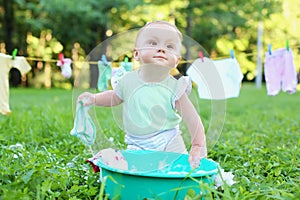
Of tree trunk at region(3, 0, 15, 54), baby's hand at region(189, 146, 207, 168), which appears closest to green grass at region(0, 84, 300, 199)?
baby's hand at region(189, 146, 207, 168)

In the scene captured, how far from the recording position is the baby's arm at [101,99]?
1879mm

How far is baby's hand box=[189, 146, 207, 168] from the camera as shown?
1849mm

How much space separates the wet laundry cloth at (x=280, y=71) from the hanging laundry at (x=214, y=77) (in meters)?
0.24

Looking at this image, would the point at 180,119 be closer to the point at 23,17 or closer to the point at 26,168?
the point at 26,168

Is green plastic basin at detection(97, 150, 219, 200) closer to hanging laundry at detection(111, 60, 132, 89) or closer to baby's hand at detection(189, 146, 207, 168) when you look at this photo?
baby's hand at detection(189, 146, 207, 168)

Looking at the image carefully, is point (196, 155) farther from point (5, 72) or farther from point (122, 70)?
point (5, 72)

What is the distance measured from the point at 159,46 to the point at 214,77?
306 mm

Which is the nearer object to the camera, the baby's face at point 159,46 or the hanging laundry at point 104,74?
the baby's face at point 159,46

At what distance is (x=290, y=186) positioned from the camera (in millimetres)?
1809

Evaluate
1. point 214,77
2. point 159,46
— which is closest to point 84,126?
point 159,46

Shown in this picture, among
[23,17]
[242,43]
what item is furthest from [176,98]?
[242,43]

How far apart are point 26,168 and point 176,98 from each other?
0.69 metres

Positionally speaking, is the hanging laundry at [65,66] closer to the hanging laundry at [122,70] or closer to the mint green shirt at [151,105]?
the hanging laundry at [122,70]

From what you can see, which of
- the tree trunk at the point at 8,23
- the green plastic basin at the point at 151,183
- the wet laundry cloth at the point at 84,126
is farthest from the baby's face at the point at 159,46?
the tree trunk at the point at 8,23
